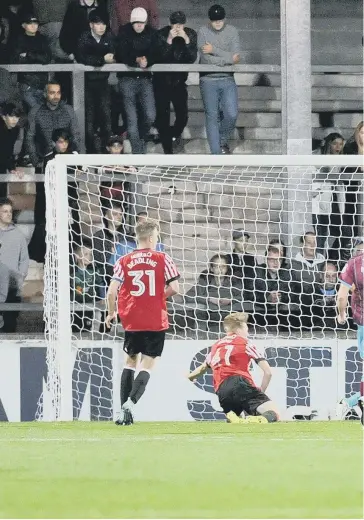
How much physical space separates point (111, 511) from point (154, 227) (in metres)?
5.72

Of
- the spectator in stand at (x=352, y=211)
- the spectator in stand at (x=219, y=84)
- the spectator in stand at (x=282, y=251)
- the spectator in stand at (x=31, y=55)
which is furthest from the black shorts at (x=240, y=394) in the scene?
the spectator in stand at (x=31, y=55)

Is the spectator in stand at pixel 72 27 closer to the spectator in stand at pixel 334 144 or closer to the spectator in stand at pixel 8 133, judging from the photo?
the spectator in stand at pixel 8 133

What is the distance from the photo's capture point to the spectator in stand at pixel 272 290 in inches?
526

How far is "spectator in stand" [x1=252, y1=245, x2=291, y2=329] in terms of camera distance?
13.4 metres

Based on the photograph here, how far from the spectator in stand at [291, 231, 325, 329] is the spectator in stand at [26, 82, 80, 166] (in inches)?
109

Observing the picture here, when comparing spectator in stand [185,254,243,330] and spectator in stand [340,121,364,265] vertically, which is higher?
spectator in stand [340,121,364,265]

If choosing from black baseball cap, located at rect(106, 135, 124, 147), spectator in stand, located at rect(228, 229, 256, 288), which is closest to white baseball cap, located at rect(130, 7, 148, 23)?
black baseball cap, located at rect(106, 135, 124, 147)

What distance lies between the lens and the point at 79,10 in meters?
15.3

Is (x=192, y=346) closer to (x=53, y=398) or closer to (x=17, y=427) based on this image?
(x=53, y=398)

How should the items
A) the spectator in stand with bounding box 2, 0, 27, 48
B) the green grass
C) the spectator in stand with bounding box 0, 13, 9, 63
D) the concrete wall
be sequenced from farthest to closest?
the concrete wall, the spectator in stand with bounding box 2, 0, 27, 48, the spectator in stand with bounding box 0, 13, 9, 63, the green grass

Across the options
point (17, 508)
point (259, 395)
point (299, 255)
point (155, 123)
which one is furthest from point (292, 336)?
point (17, 508)

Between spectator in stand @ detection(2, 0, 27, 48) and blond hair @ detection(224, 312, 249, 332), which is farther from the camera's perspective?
spectator in stand @ detection(2, 0, 27, 48)

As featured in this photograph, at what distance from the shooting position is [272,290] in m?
13.5

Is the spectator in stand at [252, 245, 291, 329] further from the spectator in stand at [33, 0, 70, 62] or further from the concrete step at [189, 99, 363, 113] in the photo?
the spectator in stand at [33, 0, 70, 62]
